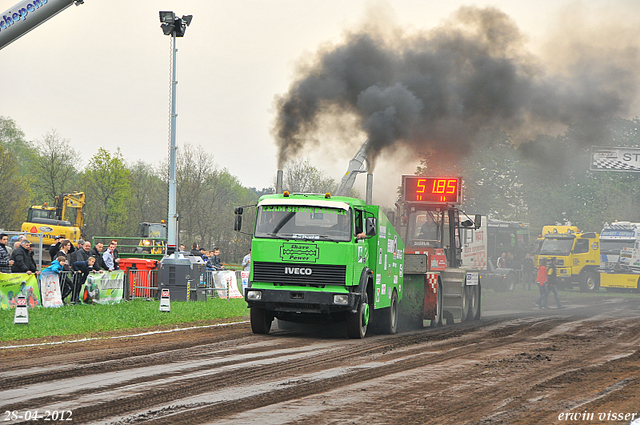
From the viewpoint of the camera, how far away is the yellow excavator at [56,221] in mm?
38875

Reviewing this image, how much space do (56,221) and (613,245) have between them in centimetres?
3244

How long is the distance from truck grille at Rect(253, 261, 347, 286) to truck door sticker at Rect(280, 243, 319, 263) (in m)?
0.12

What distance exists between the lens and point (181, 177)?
55406 millimetres

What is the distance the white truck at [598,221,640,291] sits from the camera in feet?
134

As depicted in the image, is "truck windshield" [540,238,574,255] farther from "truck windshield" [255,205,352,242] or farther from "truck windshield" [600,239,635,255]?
"truck windshield" [255,205,352,242]

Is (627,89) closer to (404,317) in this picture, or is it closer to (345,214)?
(404,317)

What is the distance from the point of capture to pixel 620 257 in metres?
41.6

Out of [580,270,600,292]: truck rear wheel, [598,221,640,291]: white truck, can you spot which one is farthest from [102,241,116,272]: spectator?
[598,221,640,291]: white truck

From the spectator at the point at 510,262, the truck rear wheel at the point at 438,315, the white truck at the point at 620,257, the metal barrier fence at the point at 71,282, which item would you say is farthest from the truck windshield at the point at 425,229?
the spectator at the point at 510,262

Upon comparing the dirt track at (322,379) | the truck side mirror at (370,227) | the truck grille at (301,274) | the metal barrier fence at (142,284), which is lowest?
the dirt track at (322,379)

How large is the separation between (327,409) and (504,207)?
53.5 metres

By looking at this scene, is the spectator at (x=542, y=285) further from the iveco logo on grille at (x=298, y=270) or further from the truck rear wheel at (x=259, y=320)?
the iveco logo on grille at (x=298, y=270)

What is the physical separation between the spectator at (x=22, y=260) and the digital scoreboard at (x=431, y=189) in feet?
32.0

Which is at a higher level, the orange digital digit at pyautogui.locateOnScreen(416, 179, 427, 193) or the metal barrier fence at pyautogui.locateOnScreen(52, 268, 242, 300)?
the orange digital digit at pyautogui.locateOnScreen(416, 179, 427, 193)
